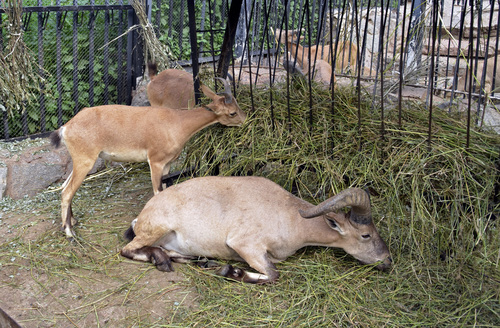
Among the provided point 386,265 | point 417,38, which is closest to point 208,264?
point 386,265

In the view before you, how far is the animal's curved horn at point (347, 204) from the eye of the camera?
14.0ft

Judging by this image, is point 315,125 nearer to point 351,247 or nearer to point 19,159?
point 351,247

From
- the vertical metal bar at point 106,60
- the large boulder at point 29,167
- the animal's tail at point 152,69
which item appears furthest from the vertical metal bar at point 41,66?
the animal's tail at point 152,69

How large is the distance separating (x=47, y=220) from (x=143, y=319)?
2331 millimetres

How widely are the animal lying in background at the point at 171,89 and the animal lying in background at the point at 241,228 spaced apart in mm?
2662

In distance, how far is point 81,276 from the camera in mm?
4750

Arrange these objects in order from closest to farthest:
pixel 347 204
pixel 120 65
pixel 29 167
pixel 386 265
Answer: pixel 347 204
pixel 386 265
pixel 29 167
pixel 120 65

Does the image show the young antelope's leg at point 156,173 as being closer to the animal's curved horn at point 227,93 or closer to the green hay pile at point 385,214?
the green hay pile at point 385,214

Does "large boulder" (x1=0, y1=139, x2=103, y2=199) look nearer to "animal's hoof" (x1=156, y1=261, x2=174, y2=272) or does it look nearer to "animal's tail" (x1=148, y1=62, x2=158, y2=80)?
"animal's tail" (x1=148, y1=62, x2=158, y2=80)

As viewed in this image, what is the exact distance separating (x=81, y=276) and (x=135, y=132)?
1849 millimetres

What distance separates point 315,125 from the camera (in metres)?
5.32

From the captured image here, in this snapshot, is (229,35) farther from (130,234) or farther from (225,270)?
(225,270)

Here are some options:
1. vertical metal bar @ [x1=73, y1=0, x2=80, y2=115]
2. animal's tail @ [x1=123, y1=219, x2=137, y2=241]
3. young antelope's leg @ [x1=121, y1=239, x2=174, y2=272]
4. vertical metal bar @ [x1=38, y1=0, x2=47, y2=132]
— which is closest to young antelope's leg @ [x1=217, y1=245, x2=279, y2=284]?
young antelope's leg @ [x1=121, y1=239, x2=174, y2=272]

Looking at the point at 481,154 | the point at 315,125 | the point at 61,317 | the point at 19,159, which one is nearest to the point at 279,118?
the point at 315,125
